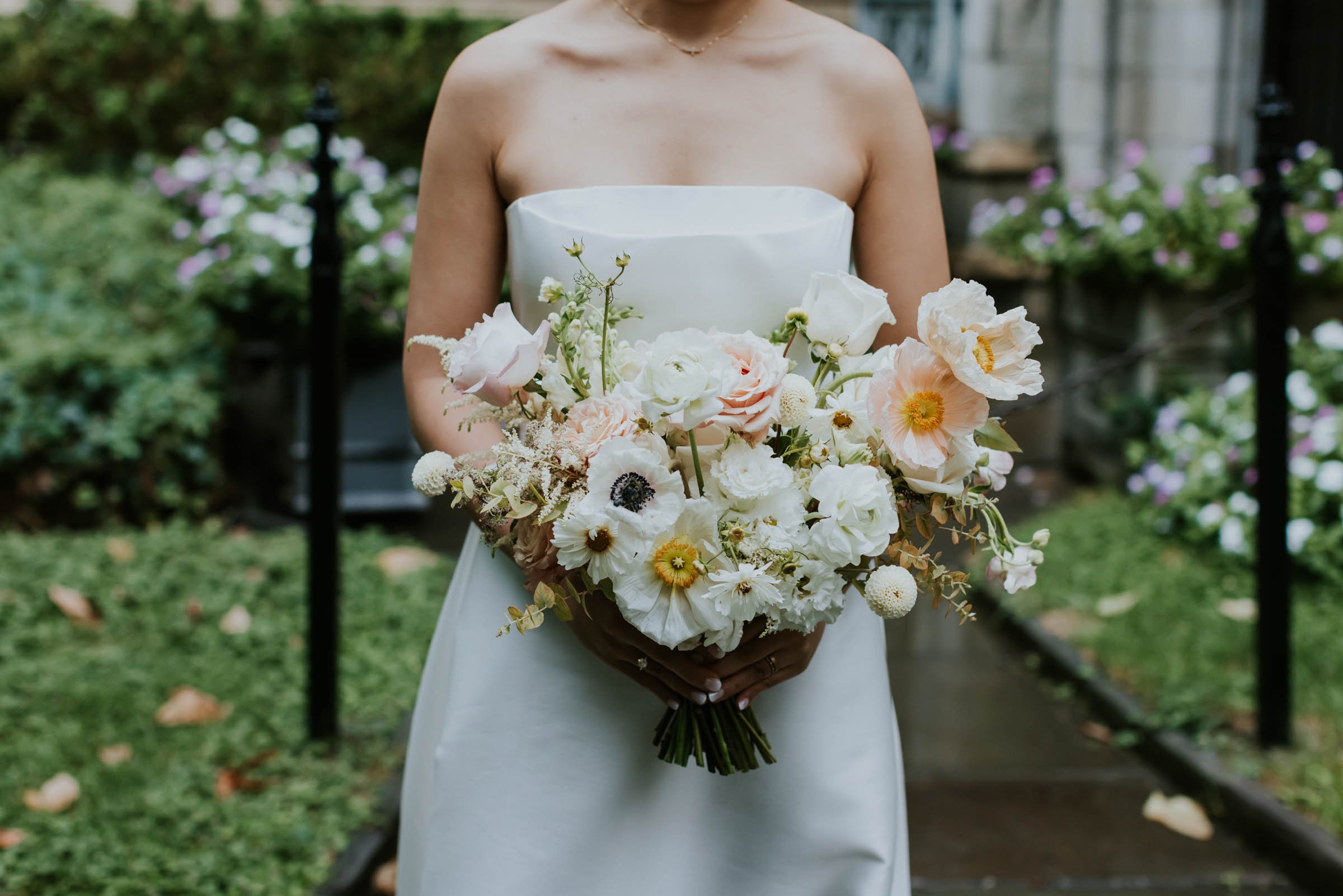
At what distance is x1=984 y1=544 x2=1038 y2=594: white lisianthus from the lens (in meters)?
1.70

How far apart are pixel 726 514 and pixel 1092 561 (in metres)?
4.29

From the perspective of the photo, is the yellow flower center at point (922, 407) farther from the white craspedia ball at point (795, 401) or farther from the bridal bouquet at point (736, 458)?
the white craspedia ball at point (795, 401)

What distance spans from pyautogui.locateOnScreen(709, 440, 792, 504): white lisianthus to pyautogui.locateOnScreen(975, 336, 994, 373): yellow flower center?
0.88 ft

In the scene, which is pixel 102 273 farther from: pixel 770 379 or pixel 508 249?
pixel 770 379

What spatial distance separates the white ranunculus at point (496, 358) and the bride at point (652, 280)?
352 millimetres

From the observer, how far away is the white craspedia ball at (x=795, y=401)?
1.61 m

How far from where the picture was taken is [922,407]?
158 centimetres

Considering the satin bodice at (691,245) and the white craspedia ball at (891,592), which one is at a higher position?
the satin bodice at (691,245)

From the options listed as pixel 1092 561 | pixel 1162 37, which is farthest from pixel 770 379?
pixel 1162 37

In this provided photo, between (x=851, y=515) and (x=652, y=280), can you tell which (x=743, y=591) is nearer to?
(x=851, y=515)

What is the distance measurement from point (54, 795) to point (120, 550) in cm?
196

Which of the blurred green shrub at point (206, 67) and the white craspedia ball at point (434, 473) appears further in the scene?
the blurred green shrub at point (206, 67)

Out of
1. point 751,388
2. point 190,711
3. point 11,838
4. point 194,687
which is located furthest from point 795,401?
point 194,687

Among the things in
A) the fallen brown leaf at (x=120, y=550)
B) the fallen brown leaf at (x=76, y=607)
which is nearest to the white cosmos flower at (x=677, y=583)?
the fallen brown leaf at (x=76, y=607)
